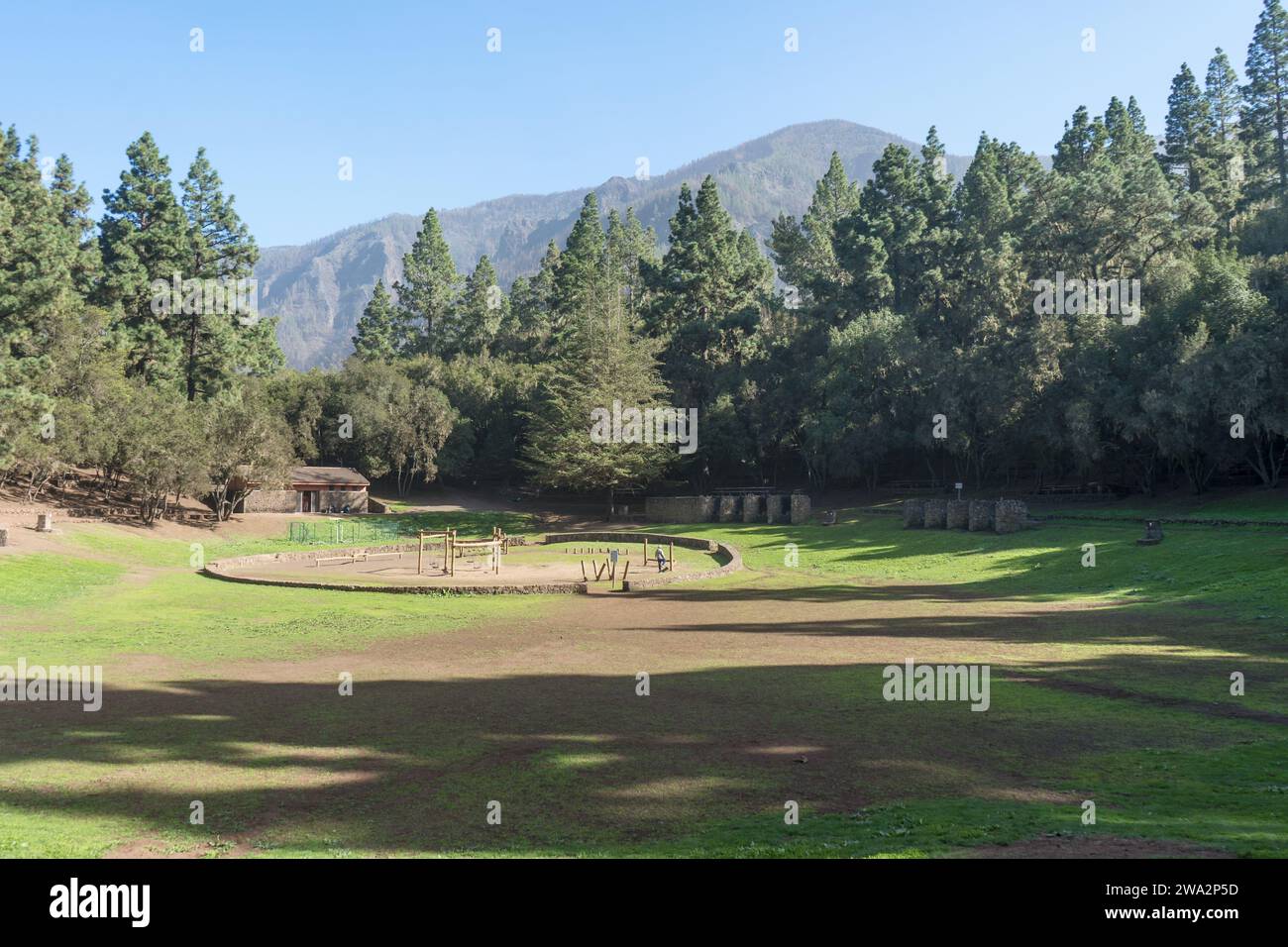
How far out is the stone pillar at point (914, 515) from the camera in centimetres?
5138

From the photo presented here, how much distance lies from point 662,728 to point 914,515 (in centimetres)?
4083

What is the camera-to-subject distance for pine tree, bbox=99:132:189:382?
234 ft

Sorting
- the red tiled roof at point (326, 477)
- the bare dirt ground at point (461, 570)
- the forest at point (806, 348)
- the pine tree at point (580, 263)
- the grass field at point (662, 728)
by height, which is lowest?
the bare dirt ground at point (461, 570)

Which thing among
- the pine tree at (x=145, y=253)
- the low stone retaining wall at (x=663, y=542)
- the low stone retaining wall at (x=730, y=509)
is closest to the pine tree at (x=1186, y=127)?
the low stone retaining wall at (x=730, y=509)

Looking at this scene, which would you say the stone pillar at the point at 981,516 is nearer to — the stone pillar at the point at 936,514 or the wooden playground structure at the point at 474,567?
the stone pillar at the point at 936,514

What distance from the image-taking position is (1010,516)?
45188 mm

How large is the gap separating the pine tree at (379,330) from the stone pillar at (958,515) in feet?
251

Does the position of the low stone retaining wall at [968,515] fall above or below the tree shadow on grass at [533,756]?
above

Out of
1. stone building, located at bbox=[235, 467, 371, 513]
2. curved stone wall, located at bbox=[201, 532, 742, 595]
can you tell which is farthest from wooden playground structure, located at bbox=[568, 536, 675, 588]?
stone building, located at bbox=[235, 467, 371, 513]

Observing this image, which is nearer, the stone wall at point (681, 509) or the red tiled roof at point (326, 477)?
the stone wall at point (681, 509)

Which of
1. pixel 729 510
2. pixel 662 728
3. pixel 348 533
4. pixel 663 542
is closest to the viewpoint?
pixel 662 728

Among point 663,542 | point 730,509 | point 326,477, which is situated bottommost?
point 663,542

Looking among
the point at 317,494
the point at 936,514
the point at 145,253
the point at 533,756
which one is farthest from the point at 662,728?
the point at 145,253

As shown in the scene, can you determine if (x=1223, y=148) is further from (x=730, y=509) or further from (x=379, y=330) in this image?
(x=379, y=330)
